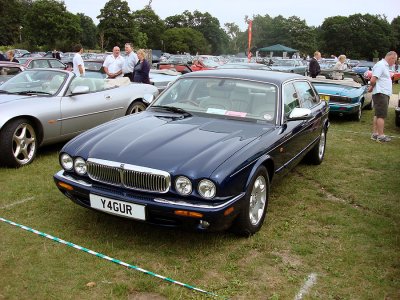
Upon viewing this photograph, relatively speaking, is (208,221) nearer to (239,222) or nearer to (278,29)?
(239,222)

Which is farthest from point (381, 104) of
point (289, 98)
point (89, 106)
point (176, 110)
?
point (89, 106)

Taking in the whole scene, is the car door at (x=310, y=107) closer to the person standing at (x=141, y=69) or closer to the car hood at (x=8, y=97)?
the car hood at (x=8, y=97)

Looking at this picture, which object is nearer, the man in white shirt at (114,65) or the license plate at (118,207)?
the license plate at (118,207)

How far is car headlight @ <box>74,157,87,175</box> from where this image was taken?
145 inches

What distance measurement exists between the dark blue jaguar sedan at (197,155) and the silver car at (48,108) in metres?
1.95

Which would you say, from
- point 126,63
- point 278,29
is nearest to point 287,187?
point 126,63

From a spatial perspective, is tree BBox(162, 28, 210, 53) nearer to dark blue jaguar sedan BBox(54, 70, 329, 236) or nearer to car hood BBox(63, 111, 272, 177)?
dark blue jaguar sedan BBox(54, 70, 329, 236)

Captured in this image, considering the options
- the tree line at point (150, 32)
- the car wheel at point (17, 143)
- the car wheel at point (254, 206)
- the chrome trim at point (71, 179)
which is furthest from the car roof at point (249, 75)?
the tree line at point (150, 32)

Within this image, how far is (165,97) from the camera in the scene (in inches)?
195

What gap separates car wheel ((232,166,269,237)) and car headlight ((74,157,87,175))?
1.42 m

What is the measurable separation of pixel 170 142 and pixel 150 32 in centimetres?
9845

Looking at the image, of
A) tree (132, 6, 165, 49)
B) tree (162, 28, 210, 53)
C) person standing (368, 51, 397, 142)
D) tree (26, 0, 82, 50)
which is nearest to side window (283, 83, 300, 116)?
person standing (368, 51, 397, 142)

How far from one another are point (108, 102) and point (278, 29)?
3985 inches

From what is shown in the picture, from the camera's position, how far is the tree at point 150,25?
97062mm
